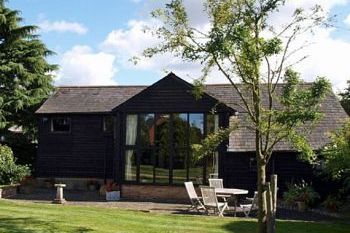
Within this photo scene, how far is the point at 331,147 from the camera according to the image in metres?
19.2

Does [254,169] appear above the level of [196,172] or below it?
above

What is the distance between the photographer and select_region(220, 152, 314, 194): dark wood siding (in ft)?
75.0

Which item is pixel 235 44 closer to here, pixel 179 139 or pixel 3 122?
pixel 179 139

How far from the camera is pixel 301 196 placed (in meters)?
20.6

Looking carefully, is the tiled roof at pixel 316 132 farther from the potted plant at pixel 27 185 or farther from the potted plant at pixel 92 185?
the potted plant at pixel 27 185

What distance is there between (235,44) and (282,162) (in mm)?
14031

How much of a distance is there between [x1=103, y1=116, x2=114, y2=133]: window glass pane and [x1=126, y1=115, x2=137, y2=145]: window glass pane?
373 centimetres

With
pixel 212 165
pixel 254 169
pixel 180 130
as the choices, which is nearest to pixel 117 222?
pixel 212 165

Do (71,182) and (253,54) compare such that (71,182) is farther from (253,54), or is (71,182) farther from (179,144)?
(253,54)

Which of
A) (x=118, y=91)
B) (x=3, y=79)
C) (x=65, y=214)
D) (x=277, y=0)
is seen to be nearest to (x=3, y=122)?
(x=3, y=79)

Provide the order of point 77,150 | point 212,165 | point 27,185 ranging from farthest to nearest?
point 77,150 → point 27,185 → point 212,165

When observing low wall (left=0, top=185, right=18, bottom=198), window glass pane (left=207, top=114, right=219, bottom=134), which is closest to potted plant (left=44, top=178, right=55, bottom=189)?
low wall (left=0, top=185, right=18, bottom=198)

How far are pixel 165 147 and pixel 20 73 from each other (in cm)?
1119

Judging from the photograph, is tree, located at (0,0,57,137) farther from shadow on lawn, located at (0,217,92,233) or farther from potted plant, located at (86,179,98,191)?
shadow on lawn, located at (0,217,92,233)
